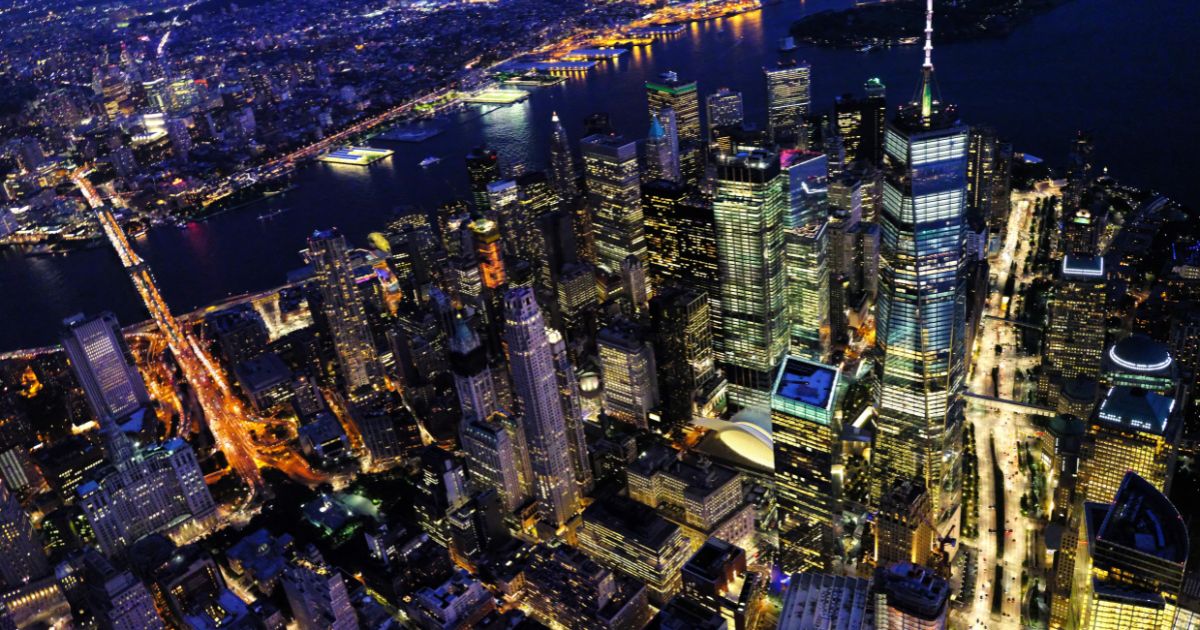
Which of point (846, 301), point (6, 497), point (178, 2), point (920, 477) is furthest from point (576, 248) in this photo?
point (178, 2)

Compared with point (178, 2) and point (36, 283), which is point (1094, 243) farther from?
point (178, 2)

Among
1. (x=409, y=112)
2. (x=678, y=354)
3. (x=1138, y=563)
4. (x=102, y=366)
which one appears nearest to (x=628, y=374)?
(x=678, y=354)

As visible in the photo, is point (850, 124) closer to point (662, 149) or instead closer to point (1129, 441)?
point (662, 149)

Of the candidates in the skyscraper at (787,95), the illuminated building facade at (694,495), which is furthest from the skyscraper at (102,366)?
the skyscraper at (787,95)

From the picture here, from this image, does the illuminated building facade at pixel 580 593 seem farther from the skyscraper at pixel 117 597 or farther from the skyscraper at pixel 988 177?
the skyscraper at pixel 988 177

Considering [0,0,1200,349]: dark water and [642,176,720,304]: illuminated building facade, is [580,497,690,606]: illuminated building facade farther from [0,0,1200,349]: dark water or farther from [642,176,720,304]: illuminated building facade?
[0,0,1200,349]: dark water

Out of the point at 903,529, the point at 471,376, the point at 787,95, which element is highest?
the point at 787,95
